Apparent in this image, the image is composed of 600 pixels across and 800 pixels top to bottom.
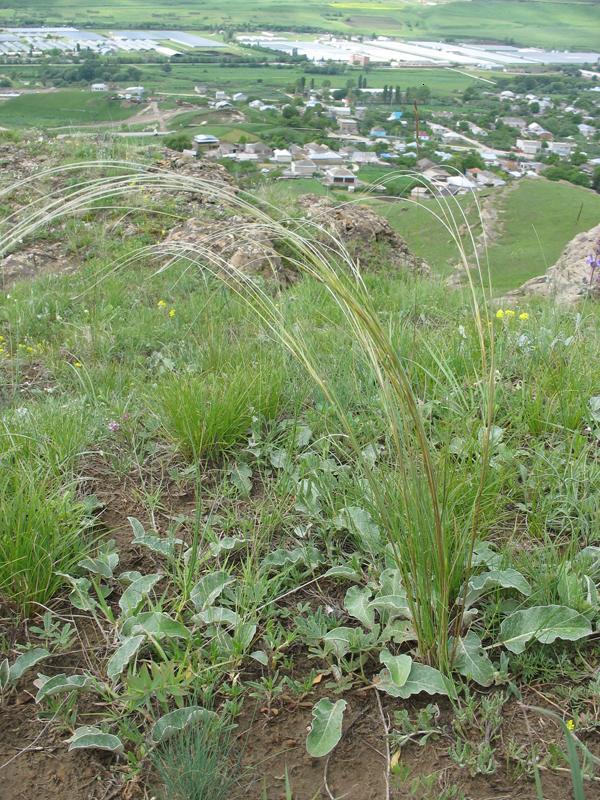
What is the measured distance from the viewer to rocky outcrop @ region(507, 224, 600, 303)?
5223mm

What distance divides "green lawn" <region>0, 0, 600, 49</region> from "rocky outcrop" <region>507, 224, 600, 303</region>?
195 ft

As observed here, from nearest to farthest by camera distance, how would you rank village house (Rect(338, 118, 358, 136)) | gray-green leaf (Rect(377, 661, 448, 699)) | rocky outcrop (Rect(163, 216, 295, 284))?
gray-green leaf (Rect(377, 661, 448, 699))
rocky outcrop (Rect(163, 216, 295, 284))
village house (Rect(338, 118, 358, 136))

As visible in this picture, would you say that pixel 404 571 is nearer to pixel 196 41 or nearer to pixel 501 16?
pixel 196 41

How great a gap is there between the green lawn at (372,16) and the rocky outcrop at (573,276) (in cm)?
5929

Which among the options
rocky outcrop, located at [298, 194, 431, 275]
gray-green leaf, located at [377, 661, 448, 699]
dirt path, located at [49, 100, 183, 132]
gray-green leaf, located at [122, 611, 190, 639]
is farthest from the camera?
dirt path, located at [49, 100, 183, 132]

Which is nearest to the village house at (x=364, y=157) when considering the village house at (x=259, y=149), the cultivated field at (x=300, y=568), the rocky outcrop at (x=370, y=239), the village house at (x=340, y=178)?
the village house at (x=340, y=178)

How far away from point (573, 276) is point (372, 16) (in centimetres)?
8004

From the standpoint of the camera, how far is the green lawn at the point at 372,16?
63312 millimetres

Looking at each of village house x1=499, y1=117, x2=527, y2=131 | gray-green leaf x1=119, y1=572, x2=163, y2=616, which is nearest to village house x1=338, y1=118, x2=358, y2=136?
village house x1=499, y1=117, x2=527, y2=131

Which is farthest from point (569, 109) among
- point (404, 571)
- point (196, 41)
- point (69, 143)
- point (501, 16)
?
point (501, 16)

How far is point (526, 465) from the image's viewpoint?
7.41 feet

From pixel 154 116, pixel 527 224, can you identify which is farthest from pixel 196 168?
pixel 527 224

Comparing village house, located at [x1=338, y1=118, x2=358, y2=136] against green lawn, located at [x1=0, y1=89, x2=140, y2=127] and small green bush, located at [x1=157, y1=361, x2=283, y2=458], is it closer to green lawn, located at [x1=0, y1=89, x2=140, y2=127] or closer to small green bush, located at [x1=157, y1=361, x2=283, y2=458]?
green lawn, located at [x1=0, y1=89, x2=140, y2=127]

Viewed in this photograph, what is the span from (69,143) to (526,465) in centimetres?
858
